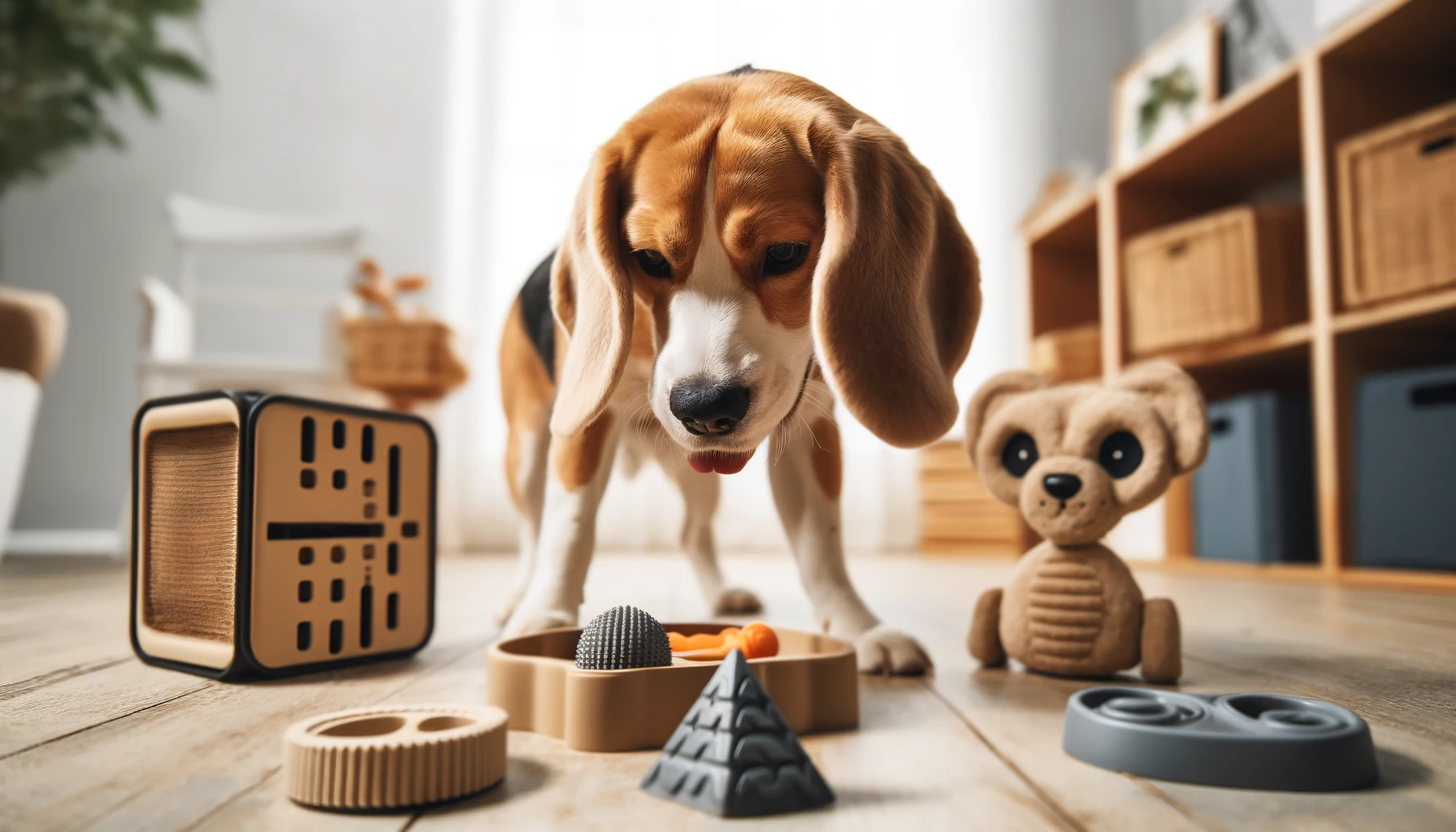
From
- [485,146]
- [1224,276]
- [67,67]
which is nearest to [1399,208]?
[1224,276]

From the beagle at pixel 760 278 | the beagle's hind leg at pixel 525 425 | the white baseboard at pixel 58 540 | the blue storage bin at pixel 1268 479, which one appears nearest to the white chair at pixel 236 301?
the white baseboard at pixel 58 540

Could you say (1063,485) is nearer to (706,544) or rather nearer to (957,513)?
(706,544)

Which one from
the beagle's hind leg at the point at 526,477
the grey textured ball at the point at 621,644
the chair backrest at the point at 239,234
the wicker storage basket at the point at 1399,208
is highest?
the chair backrest at the point at 239,234

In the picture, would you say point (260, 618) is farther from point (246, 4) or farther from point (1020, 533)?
point (246, 4)

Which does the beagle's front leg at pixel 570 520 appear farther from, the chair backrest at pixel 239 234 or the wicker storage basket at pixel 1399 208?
the chair backrest at pixel 239 234

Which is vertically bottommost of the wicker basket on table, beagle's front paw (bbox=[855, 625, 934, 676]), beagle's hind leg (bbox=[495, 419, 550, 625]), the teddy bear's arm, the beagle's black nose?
beagle's front paw (bbox=[855, 625, 934, 676])

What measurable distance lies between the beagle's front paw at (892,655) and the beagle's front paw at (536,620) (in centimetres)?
31

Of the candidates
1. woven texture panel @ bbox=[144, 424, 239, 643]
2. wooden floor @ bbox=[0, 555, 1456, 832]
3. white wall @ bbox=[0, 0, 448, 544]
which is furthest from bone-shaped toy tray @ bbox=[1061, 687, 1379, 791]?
white wall @ bbox=[0, 0, 448, 544]

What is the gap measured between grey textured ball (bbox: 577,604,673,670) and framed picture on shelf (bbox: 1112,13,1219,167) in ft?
8.42

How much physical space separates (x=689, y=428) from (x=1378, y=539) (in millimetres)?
1951

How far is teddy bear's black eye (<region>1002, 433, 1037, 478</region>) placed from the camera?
0.97 meters

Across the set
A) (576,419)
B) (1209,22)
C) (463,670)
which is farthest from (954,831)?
(1209,22)

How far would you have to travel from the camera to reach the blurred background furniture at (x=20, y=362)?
7.23ft

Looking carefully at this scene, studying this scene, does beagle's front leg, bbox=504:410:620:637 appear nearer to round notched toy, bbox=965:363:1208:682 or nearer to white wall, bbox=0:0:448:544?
round notched toy, bbox=965:363:1208:682
